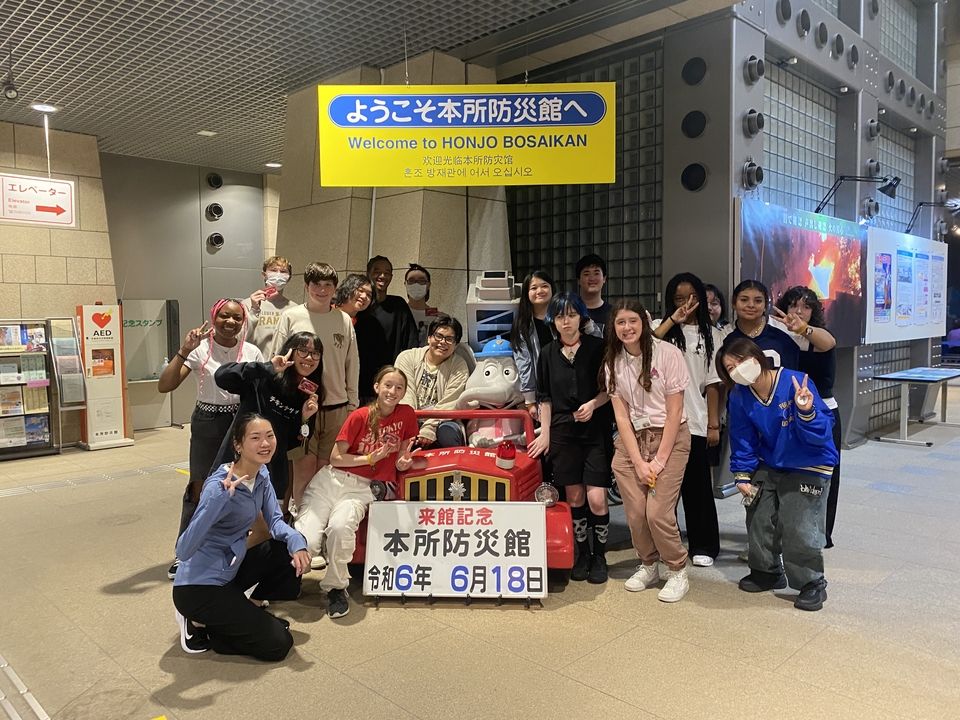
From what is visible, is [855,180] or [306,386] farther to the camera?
[855,180]

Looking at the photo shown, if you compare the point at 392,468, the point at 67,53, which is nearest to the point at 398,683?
the point at 392,468

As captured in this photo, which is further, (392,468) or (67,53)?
(67,53)

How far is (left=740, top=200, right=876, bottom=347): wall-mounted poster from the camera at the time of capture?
17.3 ft

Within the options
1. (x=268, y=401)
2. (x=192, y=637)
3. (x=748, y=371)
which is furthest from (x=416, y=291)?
(x=192, y=637)

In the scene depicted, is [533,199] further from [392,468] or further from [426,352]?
[392,468]

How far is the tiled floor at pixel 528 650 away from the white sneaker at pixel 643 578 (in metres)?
0.06

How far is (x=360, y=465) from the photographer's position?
11.4 feet

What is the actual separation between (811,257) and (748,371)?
3322mm

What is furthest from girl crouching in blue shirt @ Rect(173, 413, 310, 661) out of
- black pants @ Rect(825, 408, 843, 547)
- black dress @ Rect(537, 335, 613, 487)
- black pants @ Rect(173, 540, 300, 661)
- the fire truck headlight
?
black pants @ Rect(825, 408, 843, 547)

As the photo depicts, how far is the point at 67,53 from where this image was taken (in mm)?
5629

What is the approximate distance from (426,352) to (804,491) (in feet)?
6.68

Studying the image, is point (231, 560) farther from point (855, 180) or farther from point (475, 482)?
point (855, 180)

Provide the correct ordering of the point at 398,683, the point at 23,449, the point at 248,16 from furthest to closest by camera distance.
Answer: the point at 23,449, the point at 248,16, the point at 398,683

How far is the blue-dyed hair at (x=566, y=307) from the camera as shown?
3.58 m
